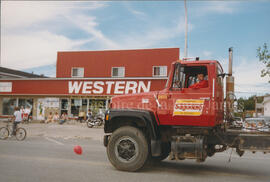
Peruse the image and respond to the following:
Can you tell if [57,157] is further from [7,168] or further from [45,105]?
[45,105]

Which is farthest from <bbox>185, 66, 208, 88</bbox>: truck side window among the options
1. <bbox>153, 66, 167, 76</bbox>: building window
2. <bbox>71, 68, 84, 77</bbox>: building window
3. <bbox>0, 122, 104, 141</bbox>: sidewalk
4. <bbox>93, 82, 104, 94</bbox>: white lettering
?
<bbox>71, 68, 84, 77</bbox>: building window

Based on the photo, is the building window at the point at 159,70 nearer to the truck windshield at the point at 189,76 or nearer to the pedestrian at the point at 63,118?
the pedestrian at the point at 63,118

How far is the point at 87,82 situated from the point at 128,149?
21.1 m

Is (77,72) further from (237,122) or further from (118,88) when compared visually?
(237,122)

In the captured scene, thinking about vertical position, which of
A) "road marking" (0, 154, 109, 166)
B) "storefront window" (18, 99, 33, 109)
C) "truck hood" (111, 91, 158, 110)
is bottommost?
"road marking" (0, 154, 109, 166)

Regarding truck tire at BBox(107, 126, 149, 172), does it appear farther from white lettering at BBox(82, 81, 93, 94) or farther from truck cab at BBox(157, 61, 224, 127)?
white lettering at BBox(82, 81, 93, 94)

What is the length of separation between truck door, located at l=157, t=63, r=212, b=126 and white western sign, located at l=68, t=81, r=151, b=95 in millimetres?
18557

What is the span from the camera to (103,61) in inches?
1170

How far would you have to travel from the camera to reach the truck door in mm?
6809

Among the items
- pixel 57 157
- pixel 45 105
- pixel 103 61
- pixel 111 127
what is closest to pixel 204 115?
pixel 111 127

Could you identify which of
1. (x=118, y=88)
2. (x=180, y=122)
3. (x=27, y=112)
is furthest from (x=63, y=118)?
(x=180, y=122)

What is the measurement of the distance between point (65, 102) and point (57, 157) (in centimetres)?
2077

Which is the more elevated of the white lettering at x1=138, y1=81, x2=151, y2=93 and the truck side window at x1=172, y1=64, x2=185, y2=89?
the white lettering at x1=138, y1=81, x2=151, y2=93

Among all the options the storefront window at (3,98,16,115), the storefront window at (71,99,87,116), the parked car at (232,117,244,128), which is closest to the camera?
the parked car at (232,117,244,128)
